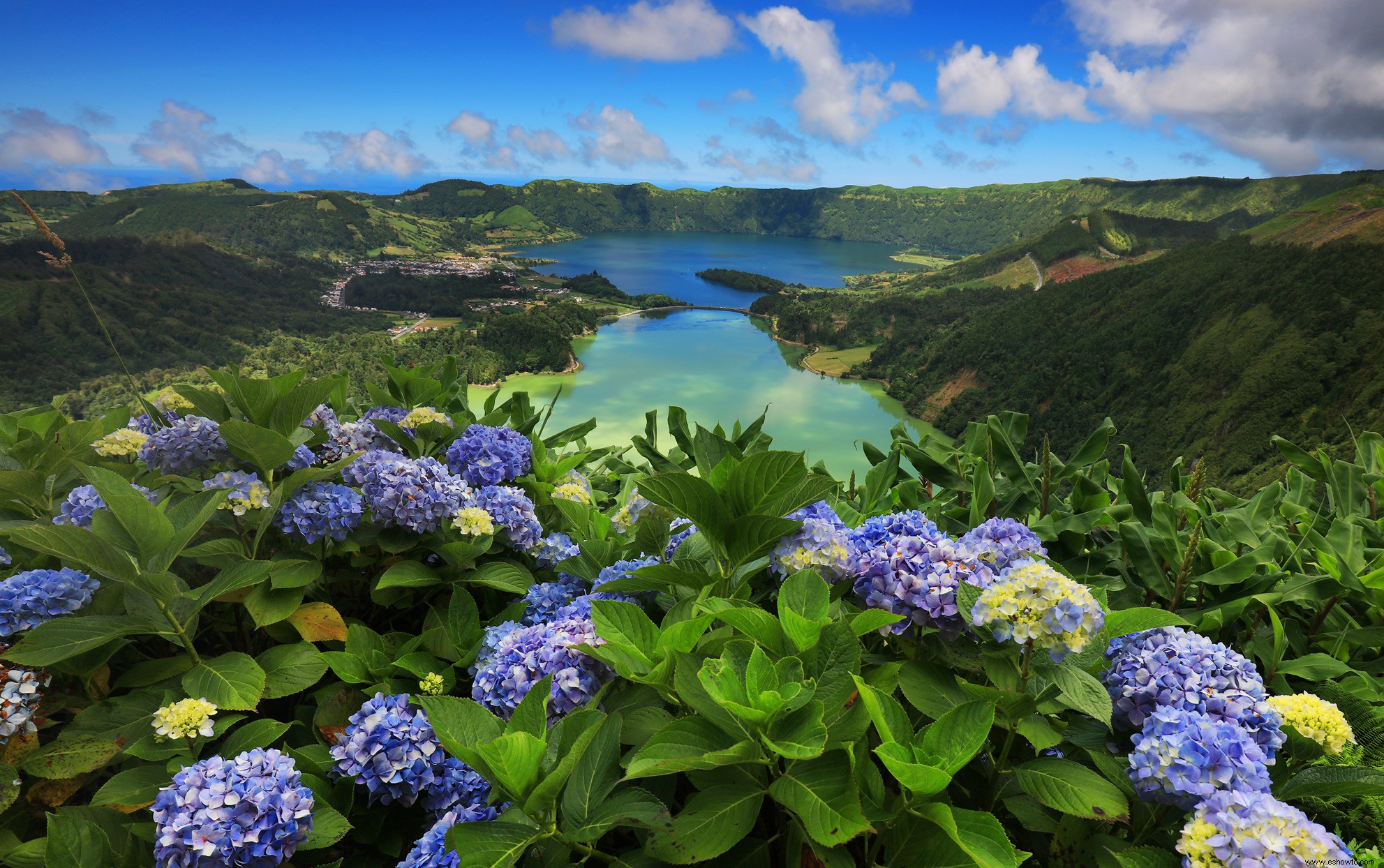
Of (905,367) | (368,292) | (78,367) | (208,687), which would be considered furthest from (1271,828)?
(368,292)

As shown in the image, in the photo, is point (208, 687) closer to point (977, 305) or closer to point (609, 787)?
point (609, 787)

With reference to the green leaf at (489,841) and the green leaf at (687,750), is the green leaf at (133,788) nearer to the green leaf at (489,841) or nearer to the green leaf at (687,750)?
the green leaf at (489,841)

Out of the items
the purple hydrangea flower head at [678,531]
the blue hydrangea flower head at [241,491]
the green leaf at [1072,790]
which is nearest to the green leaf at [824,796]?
the green leaf at [1072,790]

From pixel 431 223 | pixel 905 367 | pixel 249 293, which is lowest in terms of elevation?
pixel 905 367

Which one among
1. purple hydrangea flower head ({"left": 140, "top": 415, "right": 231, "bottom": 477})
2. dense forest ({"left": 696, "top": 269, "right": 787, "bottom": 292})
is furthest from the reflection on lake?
purple hydrangea flower head ({"left": 140, "top": 415, "right": 231, "bottom": 477})

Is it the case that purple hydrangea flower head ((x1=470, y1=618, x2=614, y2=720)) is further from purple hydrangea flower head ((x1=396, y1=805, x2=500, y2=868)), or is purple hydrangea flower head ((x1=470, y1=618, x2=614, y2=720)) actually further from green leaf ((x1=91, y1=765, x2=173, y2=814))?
green leaf ((x1=91, y1=765, x2=173, y2=814))
